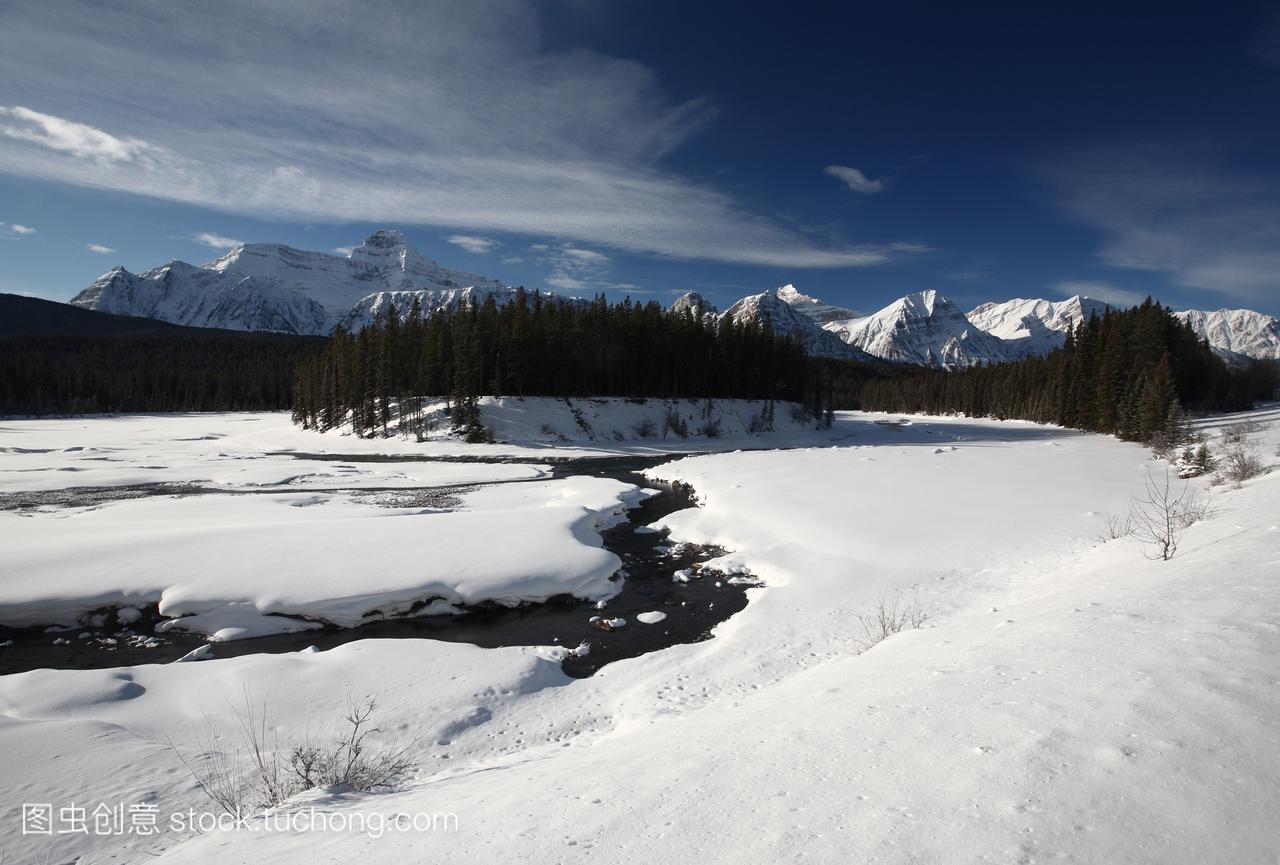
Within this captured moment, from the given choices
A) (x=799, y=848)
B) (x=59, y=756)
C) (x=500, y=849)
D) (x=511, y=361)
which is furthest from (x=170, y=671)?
(x=511, y=361)

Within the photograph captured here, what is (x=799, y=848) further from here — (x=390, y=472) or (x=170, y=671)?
(x=390, y=472)

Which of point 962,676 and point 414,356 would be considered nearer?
point 962,676

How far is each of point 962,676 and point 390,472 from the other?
1517 inches

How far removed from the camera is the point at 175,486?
30.6 meters

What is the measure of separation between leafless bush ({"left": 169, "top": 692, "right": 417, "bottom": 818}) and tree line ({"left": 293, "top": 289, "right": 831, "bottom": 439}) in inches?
2002

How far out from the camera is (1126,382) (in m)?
55.8

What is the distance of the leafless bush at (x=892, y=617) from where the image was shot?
10086 mm

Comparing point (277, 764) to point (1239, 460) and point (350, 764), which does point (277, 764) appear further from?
point (1239, 460)

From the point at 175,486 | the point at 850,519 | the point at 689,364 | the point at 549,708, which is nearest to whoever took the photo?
the point at 549,708

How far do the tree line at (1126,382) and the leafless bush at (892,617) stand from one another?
133ft

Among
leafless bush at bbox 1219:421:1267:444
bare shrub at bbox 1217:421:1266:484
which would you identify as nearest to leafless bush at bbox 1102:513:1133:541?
bare shrub at bbox 1217:421:1266:484

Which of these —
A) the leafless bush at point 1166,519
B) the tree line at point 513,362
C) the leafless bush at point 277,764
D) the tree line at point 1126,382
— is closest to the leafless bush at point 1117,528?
the leafless bush at point 1166,519

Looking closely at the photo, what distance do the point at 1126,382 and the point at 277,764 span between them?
7274cm

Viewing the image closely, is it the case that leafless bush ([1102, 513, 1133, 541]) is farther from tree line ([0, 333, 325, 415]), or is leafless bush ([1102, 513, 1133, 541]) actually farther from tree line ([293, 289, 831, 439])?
tree line ([0, 333, 325, 415])
